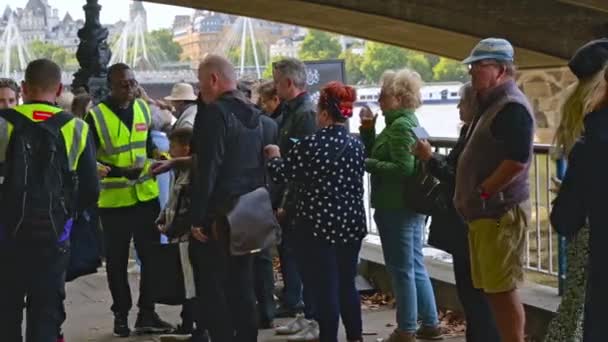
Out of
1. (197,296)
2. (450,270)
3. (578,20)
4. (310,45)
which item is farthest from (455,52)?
(310,45)

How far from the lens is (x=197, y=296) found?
706cm

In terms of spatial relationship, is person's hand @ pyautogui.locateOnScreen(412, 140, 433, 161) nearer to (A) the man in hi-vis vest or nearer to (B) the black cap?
(B) the black cap

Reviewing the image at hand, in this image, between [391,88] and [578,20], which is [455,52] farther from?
[391,88]

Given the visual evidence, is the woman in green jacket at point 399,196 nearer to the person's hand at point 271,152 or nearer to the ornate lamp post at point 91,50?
the person's hand at point 271,152

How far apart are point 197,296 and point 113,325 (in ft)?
6.91

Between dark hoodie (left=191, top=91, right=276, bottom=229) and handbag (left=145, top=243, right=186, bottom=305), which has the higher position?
dark hoodie (left=191, top=91, right=276, bottom=229)

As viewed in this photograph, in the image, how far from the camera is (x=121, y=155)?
28.0 ft

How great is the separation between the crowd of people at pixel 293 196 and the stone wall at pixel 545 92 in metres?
18.2

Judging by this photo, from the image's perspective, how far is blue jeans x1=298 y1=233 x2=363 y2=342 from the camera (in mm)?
7066

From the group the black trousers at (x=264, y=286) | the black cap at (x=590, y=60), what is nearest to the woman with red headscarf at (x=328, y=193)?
the black trousers at (x=264, y=286)

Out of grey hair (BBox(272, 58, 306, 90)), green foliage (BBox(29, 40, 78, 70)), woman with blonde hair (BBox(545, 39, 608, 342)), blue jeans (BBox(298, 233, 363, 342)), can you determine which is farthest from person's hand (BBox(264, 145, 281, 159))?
green foliage (BBox(29, 40, 78, 70))

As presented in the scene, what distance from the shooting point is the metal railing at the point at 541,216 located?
8688 millimetres

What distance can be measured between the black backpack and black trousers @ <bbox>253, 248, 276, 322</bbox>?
250 cm

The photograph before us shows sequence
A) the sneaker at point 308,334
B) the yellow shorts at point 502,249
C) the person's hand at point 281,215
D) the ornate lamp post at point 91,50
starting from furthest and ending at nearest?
the ornate lamp post at point 91,50 → the sneaker at point 308,334 → the person's hand at point 281,215 → the yellow shorts at point 502,249
